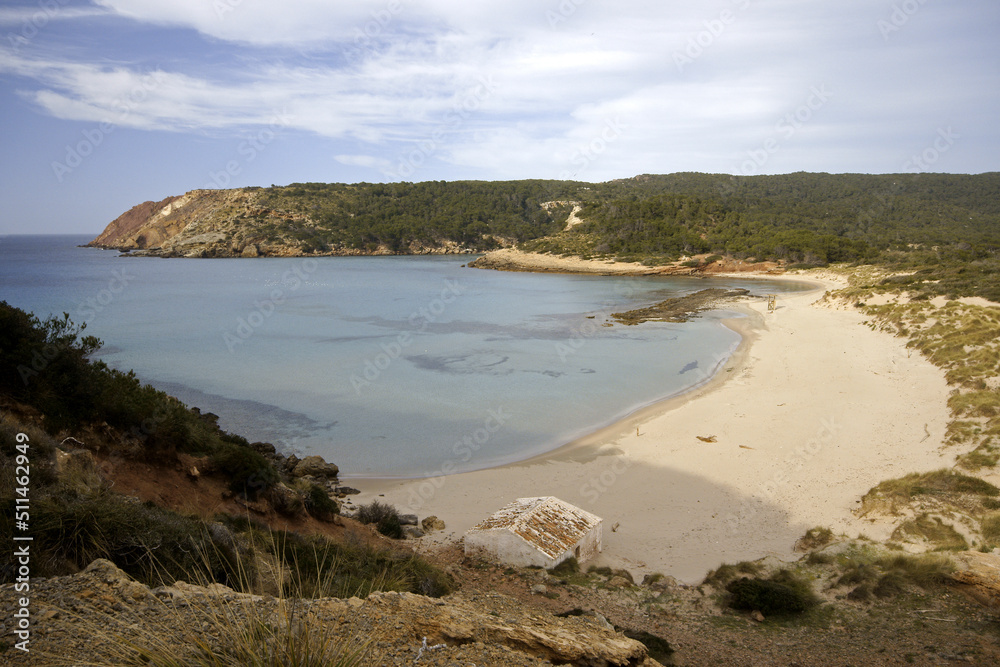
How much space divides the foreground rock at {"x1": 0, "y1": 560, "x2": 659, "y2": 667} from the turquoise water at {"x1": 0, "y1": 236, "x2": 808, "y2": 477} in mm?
8463

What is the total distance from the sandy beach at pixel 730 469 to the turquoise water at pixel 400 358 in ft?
4.63

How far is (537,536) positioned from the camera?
7.65m

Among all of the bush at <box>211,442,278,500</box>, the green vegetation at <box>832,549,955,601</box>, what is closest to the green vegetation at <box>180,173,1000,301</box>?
the green vegetation at <box>832,549,955,601</box>

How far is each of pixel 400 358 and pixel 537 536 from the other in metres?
16.9

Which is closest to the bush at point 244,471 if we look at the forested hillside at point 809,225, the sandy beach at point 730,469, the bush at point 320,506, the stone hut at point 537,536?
the bush at point 320,506

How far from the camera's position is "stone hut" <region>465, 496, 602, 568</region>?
7.45m

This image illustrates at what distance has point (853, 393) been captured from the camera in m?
16.0

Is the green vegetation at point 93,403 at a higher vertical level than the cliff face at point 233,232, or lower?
lower

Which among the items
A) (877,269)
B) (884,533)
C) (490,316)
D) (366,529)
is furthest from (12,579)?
(877,269)

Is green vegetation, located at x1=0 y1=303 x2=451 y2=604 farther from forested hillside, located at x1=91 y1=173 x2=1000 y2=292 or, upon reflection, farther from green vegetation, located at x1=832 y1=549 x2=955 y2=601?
forested hillside, located at x1=91 y1=173 x2=1000 y2=292

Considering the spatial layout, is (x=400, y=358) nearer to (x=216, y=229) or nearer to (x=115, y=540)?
(x=115, y=540)

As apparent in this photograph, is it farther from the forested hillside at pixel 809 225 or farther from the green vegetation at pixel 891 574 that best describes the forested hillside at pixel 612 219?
the green vegetation at pixel 891 574

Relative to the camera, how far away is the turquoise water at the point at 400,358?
14805mm

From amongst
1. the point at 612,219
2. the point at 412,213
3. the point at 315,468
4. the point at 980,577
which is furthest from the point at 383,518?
the point at 412,213
